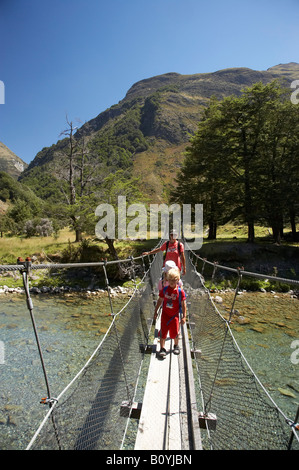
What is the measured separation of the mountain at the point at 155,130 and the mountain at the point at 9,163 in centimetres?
1890

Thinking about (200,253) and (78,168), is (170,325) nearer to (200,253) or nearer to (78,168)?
(200,253)

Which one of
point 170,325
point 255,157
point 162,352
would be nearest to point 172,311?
point 170,325

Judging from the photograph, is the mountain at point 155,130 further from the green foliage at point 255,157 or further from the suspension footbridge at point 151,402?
the suspension footbridge at point 151,402

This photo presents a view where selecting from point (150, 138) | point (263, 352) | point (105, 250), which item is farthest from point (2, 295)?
point (150, 138)

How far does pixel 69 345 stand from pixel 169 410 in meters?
3.89

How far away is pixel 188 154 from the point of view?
43.8 feet

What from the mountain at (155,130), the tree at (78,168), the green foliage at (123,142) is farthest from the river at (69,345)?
the green foliage at (123,142)

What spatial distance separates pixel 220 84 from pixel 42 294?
11222 cm

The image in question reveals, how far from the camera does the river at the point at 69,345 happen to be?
11.0 feet

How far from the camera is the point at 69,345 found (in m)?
4.88

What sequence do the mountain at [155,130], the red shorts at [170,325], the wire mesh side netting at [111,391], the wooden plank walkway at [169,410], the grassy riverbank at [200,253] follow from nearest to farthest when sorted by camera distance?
Answer: 1. the wooden plank walkway at [169,410]
2. the wire mesh side netting at [111,391]
3. the red shorts at [170,325]
4. the grassy riverbank at [200,253]
5. the mountain at [155,130]

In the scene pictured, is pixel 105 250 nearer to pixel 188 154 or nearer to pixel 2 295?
pixel 2 295

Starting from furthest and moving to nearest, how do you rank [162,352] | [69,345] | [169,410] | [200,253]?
1. [200,253]
2. [69,345]
3. [162,352]
4. [169,410]

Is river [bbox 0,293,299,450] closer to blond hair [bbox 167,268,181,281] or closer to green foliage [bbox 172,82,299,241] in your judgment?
blond hair [bbox 167,268,181,281]
